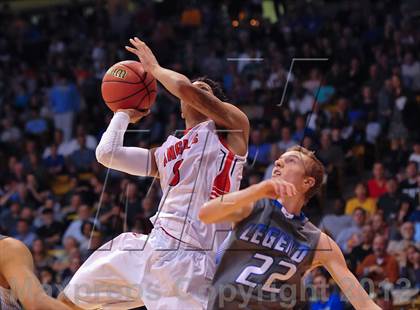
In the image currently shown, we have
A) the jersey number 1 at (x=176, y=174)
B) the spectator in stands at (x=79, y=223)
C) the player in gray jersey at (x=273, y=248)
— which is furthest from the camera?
the spectator in stands at (x=79, y=223)

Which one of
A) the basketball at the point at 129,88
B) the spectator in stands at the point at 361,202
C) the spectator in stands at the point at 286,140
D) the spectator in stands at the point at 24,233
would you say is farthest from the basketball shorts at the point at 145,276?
the spectator in stands at the point at 24,233

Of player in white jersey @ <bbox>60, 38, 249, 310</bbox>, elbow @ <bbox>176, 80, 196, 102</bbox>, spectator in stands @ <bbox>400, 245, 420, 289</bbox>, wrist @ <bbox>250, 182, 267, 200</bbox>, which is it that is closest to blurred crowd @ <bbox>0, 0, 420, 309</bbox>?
spectator in stands @ <bbox>400, 245, 420, 289</bbox>

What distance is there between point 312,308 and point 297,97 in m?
4.59

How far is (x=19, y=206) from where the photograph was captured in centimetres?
1319

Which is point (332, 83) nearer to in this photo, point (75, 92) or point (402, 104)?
point (402, 104)

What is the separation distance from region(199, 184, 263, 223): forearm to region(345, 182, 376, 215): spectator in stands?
20.8 ft

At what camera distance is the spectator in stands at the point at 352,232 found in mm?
9906

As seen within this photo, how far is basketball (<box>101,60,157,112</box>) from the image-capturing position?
582 centimetres

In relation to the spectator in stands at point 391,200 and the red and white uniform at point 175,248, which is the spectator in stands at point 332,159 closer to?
the spectator in stands at point 391,200

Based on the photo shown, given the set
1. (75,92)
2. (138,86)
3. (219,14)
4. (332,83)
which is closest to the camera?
(138,86)

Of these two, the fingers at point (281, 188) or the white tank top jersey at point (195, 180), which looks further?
the white tank top jersey at point (195, 180)

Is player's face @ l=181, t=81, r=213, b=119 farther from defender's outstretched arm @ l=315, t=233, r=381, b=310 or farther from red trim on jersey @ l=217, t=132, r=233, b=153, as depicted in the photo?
defender's outstretched arm @ l=315, t=233, r=381, b=310

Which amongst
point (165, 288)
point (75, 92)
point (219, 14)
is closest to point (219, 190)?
point (165, 288)

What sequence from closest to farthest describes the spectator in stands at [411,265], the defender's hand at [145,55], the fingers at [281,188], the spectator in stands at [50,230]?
the fingers at [281,188] → the defender's hand at [145,55] → the spectator in stands at [411,265] → the spectator in stands at [50,230]
